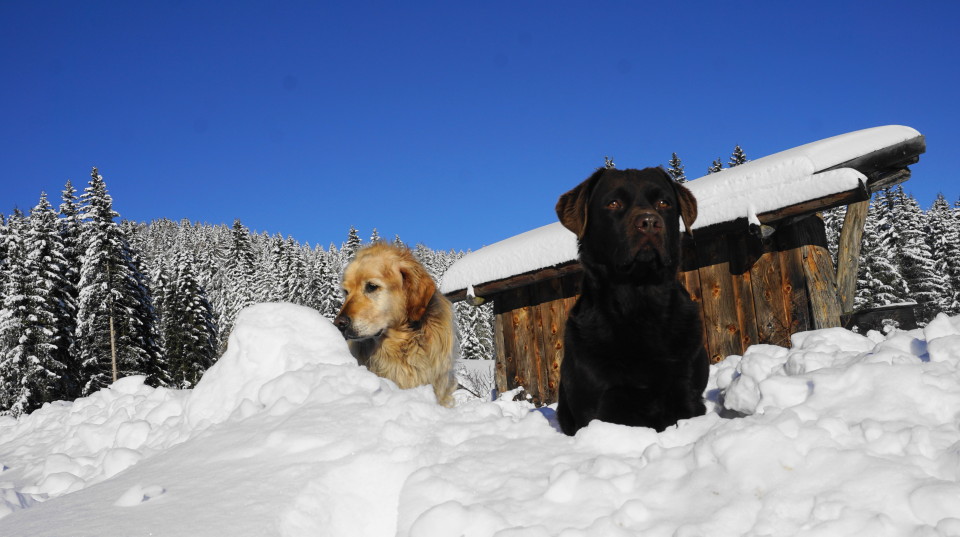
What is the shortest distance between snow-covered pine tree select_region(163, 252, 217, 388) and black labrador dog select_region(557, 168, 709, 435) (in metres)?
41.8

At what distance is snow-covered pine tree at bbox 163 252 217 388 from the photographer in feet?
133

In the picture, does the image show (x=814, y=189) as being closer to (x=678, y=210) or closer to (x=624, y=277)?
(x=678, y=210)

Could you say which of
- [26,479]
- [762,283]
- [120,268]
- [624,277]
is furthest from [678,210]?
[120,268]

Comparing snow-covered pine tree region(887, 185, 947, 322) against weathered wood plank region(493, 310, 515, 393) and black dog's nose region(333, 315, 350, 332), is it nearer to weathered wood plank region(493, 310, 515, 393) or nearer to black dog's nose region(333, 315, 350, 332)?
weathered wood plank region(493, 310, 515, 393)

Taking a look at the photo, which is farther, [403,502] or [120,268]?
[120,268]

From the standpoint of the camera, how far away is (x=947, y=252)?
5038cm

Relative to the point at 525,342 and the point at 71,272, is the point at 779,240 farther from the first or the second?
the point at 71,272

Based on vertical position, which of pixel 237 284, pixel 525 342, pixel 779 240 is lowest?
pixel 525 342

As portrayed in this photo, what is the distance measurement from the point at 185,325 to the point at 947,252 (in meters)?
63.0

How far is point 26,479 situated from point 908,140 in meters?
9.94

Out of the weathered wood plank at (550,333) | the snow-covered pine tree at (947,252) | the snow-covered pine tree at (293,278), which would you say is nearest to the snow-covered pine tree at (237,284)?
the snow-covered pine tree at (293,278)

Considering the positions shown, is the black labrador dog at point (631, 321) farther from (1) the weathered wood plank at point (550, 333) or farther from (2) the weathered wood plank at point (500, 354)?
(2) the weathered wood plank at point (500, 354)

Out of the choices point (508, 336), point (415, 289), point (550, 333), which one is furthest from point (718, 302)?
point (415, 289)

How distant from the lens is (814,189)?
6922mm
